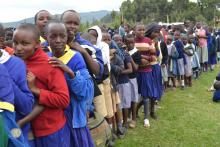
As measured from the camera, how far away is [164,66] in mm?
8453

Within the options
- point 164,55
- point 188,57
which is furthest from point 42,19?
point 188,57

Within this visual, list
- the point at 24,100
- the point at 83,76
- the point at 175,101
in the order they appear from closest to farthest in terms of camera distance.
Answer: the point at 24,100 → the point at 83,76 → the point at 175,101

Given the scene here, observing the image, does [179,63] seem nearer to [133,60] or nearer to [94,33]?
[133,60]

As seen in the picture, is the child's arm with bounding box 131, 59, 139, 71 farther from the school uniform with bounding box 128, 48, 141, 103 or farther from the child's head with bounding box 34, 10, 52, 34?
the child's head with bounding box 34, 10, 52, 34

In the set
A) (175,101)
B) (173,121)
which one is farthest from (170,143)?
(175,101)

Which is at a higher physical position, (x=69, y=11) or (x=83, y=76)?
(x=69, y=11)

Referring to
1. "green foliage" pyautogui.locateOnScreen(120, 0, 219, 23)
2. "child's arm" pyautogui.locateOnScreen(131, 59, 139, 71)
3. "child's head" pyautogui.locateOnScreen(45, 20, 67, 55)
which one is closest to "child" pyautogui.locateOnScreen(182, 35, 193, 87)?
"child's arm" pyautogui.locateOnScreen(131, 59, 139, 71)

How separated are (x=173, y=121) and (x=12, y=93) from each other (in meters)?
4.90

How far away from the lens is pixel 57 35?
2.64 m

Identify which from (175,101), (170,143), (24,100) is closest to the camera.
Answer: (24,100)

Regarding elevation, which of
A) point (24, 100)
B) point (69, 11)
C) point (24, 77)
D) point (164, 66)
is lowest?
point (164, 66)

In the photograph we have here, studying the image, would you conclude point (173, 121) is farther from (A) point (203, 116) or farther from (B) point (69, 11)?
(B) point (69, 11)

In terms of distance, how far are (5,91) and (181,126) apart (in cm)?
472

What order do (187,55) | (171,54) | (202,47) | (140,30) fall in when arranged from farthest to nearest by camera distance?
(202,47), (187,55), (171,54), (140,30)
